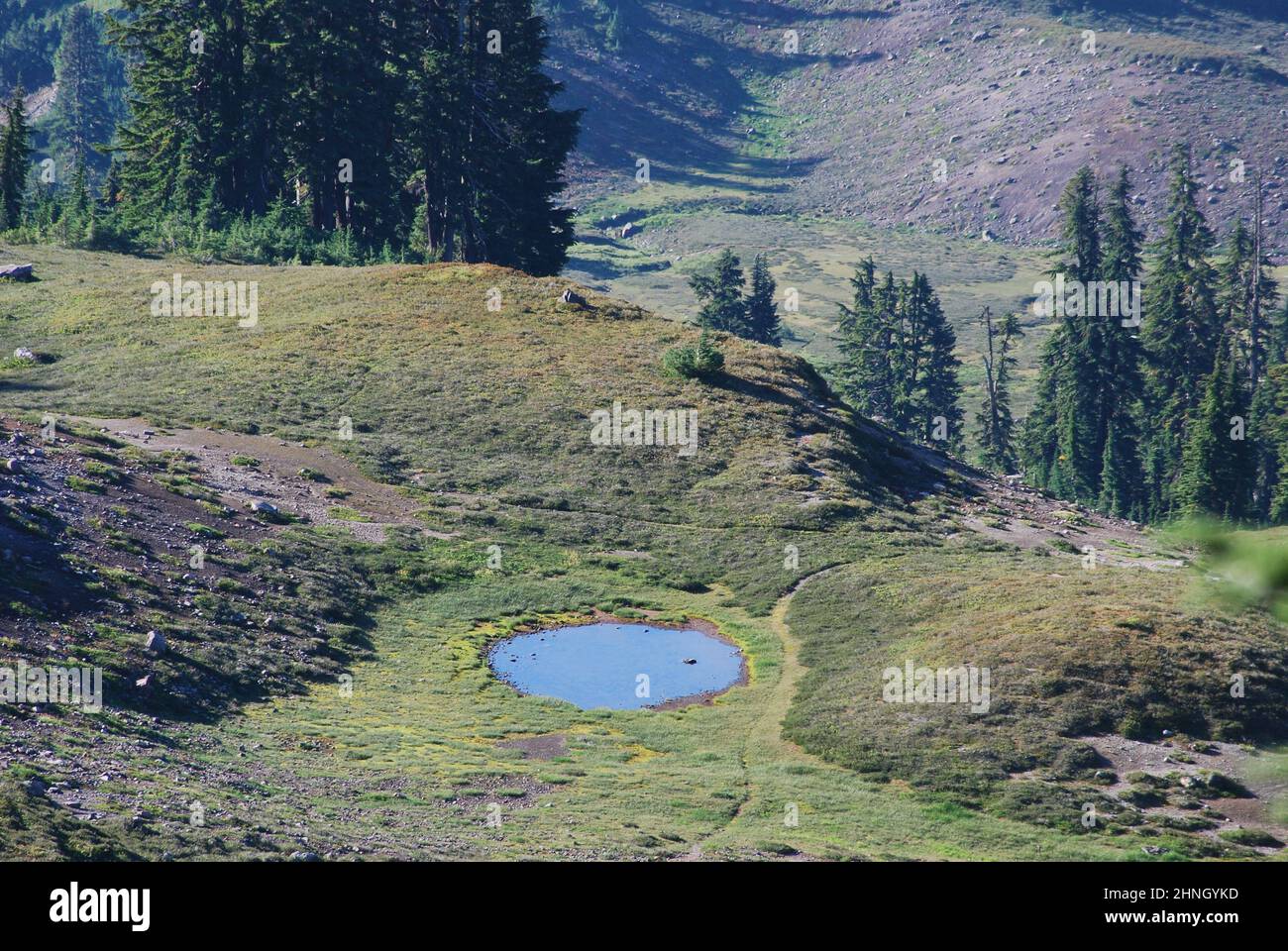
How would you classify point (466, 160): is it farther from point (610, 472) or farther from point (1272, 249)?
point (1272, 249)

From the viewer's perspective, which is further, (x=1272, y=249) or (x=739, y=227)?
(x=739, y=227)

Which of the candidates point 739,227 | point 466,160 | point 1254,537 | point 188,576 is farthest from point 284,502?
point 739,227

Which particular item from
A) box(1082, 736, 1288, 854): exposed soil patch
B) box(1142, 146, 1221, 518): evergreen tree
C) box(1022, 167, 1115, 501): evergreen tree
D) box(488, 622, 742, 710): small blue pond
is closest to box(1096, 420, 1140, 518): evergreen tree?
box(1022, 167, 1115, 501): evergreen tree

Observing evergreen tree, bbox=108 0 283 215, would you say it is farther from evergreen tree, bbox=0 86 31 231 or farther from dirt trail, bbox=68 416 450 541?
dirt trail, bbox=68 416 450 541

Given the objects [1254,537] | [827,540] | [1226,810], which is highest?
[1254,537]

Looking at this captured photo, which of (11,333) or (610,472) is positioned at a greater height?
(11,333)

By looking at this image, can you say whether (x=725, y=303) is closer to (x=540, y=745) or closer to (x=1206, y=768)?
(x=540, y=745)
